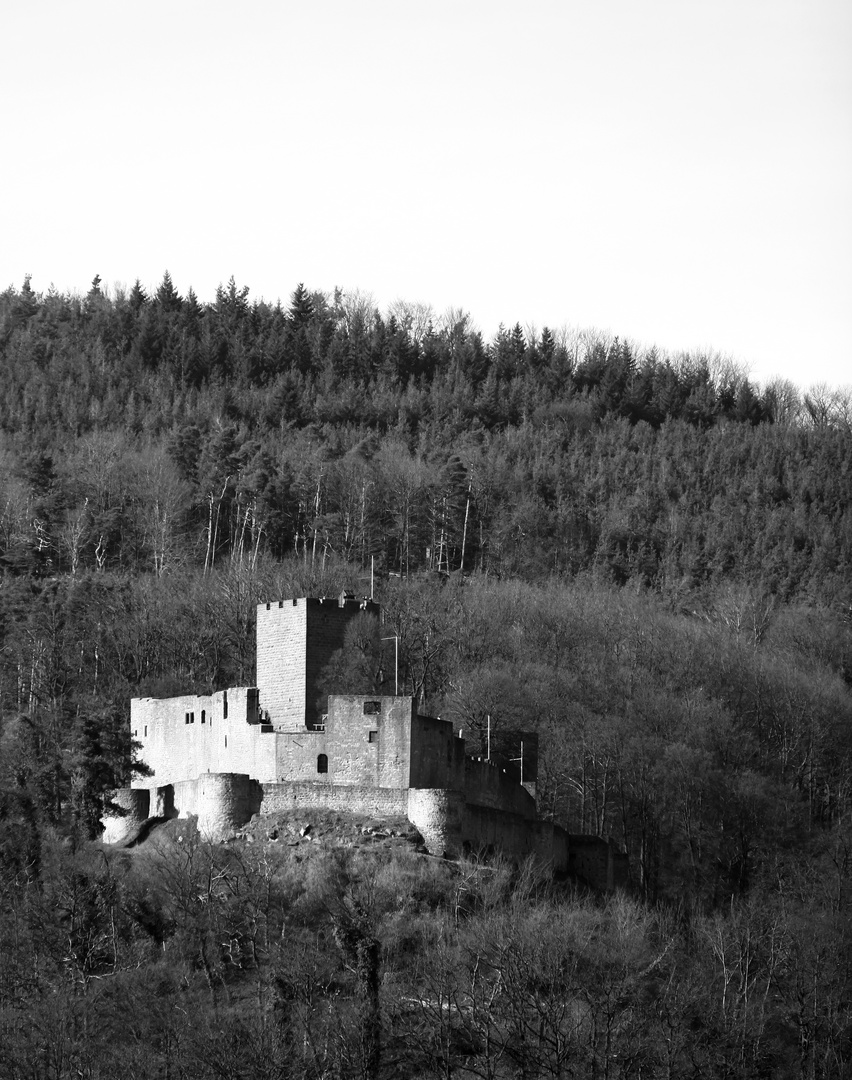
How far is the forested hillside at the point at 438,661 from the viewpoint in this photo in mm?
54188

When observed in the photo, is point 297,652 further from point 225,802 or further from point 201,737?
point 225,802

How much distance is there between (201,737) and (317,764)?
5.75m

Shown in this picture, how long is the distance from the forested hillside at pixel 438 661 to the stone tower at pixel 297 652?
37.0 inches

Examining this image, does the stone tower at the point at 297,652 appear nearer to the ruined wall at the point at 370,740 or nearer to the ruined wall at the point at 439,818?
the ruined wall at the point at 370,740

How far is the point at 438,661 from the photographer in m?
84.2

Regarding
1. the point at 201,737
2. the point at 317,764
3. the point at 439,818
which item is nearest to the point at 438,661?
the point at 201,737

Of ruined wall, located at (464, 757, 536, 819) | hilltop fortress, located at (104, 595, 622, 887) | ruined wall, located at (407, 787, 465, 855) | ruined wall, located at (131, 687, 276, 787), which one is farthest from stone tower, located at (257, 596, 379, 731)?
ruined wall, located at (407, 787, 465, 855)

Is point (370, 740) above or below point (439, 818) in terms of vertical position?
above

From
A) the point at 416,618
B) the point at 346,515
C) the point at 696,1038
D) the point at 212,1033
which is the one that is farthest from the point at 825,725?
the point at 212,1033

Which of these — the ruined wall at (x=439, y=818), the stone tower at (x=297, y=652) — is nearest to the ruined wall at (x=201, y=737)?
the stone tower at (x=297, y=652)

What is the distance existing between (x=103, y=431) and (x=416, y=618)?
37.8m

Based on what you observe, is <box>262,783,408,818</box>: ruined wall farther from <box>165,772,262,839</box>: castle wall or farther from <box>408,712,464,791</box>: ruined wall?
<box>408,712,464,791</box>: ruined wall

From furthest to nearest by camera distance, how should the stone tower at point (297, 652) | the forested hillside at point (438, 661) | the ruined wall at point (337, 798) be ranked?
the stone tower at point (297, 652) < the ruined wall at point (337, 798) < the forested hillside at point (438, 661)

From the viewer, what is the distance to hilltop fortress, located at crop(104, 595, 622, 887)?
5922 centimetres
